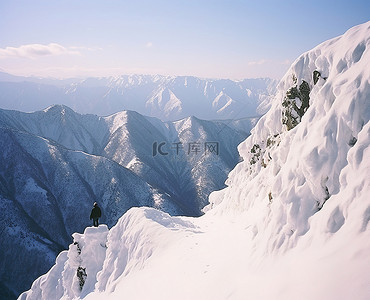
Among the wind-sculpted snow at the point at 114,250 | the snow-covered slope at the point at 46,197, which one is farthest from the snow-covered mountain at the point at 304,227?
the snow-covered slope at the point at 46,197

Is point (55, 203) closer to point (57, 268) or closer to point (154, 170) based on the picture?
point (154, 170)

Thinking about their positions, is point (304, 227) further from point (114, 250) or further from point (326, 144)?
point (114, 250)

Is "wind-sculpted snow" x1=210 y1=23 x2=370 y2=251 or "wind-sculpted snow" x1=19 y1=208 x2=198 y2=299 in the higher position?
"wind-sculpted snow" x1=210 y1=23 x2=370 y2=251

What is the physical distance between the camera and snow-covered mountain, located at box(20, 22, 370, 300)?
659cm

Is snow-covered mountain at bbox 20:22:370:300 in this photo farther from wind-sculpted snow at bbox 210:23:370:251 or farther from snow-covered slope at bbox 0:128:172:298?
snow-covered slope at bbox 0:128:172:298

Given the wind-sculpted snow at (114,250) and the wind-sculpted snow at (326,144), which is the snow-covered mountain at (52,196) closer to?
the wind-sculpted snow at (114,250)

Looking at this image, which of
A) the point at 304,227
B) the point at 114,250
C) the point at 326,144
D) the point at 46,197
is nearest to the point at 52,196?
the point at 46,197

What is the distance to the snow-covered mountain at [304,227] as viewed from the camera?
6.59 metres

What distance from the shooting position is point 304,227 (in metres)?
8.46

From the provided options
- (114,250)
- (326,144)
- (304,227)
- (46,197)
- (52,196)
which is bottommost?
(52,196)

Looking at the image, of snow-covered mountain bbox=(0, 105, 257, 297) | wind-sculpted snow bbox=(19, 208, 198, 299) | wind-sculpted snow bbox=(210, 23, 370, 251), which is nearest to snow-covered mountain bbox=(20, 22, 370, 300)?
wind-sculpted snow bbox=(210, 23, 370, 251)

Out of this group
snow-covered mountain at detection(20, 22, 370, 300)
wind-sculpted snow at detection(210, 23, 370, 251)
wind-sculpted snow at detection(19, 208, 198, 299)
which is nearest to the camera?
snow-covered mountain at detection(20, 22, 370, 300)

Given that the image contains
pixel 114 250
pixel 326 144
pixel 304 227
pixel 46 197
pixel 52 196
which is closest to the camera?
pixel 304 227

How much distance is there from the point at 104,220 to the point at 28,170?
38.9 m
